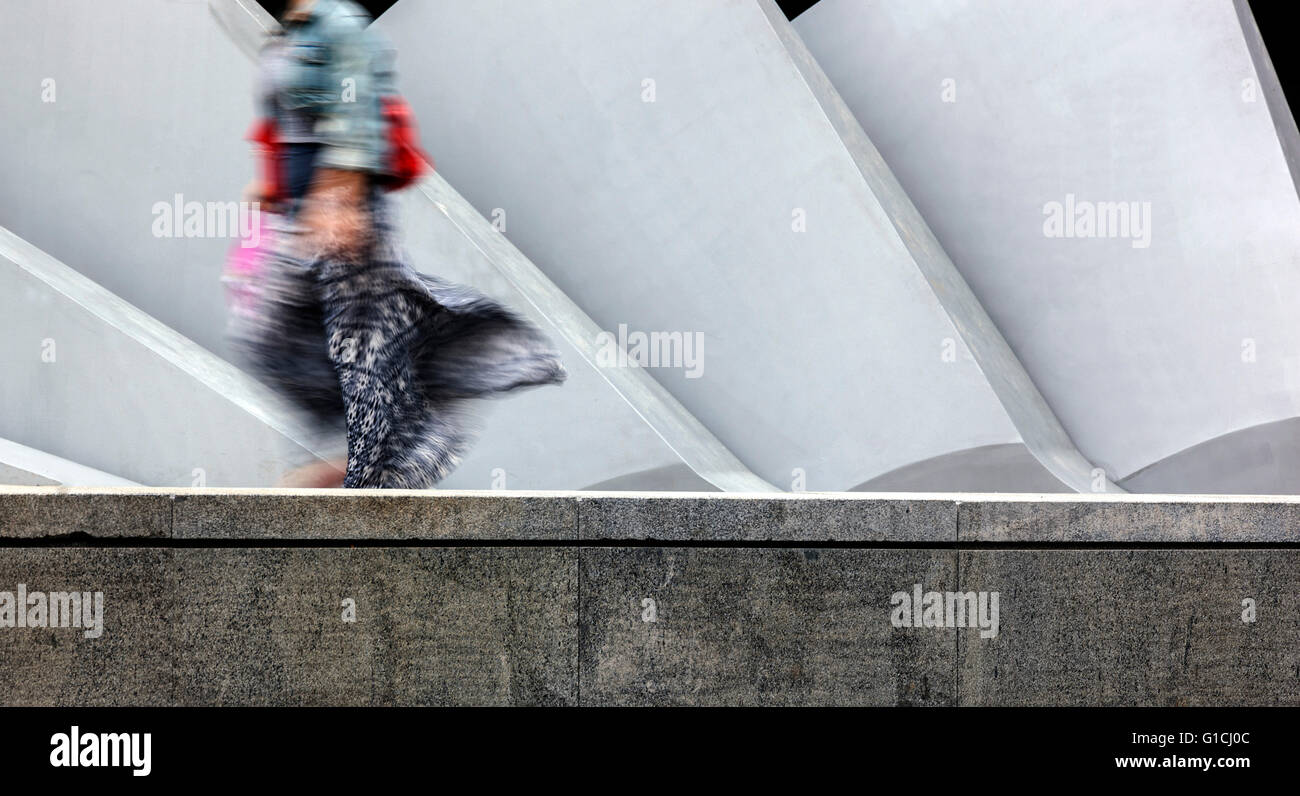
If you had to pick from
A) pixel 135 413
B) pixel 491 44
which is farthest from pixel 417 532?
pixel 491 44

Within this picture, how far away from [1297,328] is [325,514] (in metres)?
7.35

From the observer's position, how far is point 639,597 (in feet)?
13.4

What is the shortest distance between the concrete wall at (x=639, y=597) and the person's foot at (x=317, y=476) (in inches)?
23.3

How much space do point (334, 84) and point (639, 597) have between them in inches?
82.6

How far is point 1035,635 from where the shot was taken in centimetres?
413

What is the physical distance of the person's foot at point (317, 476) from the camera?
4684mm

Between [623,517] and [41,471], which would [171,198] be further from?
[623,517]

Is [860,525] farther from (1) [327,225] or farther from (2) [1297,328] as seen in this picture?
(2) [1297,328]

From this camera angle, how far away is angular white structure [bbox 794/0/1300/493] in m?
8.64
